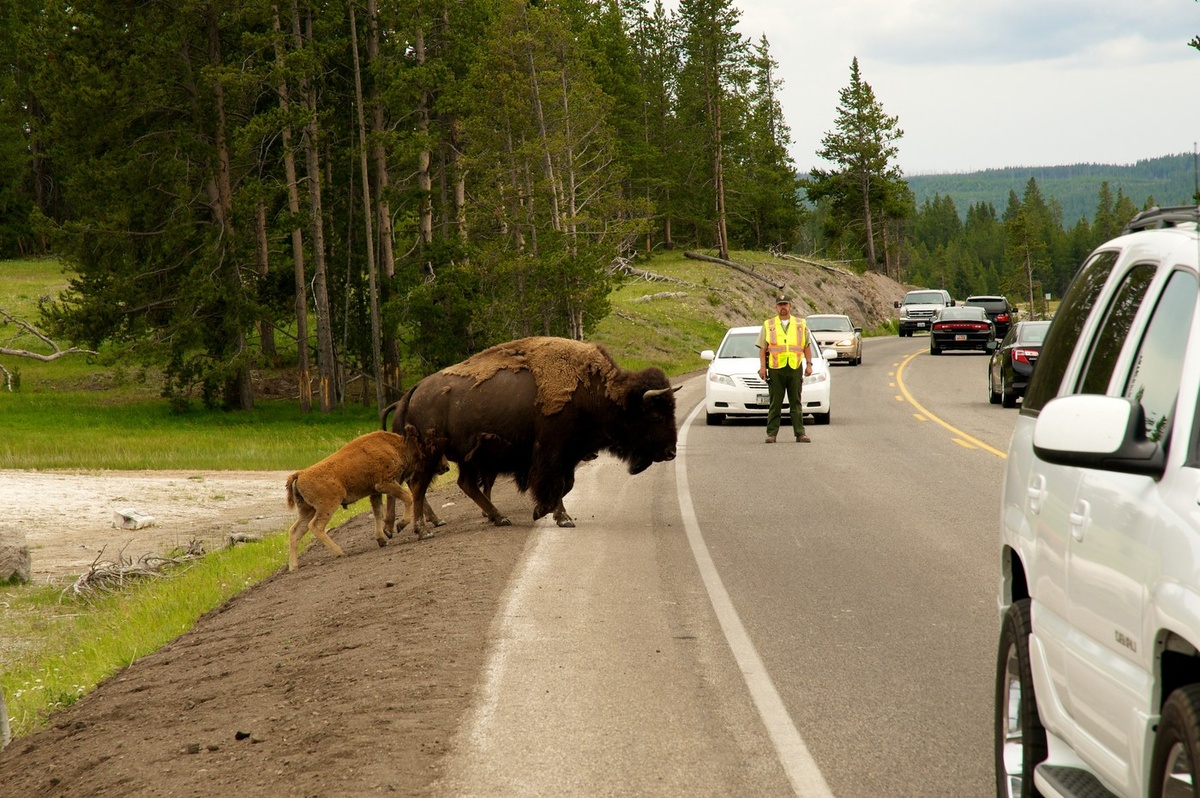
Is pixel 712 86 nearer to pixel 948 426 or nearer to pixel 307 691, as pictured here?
pixel 948 426

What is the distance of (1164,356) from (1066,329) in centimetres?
135

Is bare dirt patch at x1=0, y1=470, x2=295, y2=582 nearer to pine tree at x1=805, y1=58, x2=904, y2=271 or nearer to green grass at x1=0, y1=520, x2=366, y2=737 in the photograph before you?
green grass at x1=0, y1=520, x2=366, y2=737

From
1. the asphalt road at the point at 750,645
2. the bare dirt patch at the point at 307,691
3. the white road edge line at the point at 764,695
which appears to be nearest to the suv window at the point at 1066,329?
the asphalt road at the point at 750,645

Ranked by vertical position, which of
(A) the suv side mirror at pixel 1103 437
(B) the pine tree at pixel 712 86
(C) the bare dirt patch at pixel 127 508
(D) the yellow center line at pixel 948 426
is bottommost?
(C) the bare dirt patch at pixel 127 508

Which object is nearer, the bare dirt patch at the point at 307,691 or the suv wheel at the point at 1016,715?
the suv wheel at the point at 1016,715

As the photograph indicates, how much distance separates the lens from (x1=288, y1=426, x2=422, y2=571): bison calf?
40.3 ft

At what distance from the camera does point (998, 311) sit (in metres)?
56.1

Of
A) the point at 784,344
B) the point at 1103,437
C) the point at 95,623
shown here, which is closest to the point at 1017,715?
the point at 1103,437

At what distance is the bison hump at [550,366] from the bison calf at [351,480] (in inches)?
38.6

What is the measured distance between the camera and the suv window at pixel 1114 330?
4.05m

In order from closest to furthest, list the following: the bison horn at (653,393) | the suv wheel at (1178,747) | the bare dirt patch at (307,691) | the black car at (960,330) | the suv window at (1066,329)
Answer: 1. the suv wheel at (1178,747)
2. the suv window at (1066,329)
3. the bare dirt patch at (307,691)
4. the bison horn at (653,393)
5. the black car at (960,330)

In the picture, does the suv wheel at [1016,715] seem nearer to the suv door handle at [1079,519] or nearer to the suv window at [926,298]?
the suv door handle at [1079,519]

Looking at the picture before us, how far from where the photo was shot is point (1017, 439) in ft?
16.5

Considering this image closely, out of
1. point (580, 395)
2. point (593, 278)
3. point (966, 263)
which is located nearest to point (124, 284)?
point (593, 278)
